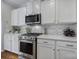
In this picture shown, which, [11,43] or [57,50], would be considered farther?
[11,43]

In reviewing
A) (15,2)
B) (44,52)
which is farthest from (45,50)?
(15,2)

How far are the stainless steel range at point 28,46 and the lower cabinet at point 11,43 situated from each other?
2.63 ft

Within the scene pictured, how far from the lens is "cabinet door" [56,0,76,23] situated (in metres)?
2.63

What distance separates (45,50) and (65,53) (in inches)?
24.5

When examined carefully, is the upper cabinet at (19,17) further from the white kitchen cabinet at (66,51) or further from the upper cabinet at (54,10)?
the white kitchen cabinet at (66,51)

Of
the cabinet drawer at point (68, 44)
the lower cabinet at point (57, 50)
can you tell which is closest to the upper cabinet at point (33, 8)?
the lower cabinet at point (57, 50)

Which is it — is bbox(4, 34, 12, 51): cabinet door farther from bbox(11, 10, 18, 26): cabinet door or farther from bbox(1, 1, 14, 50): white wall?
bbox(11, 10, 18, 26): cabinet door

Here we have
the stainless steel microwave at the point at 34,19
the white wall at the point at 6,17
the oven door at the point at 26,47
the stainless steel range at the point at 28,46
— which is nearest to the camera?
the stainless steel range at the point at 28,46

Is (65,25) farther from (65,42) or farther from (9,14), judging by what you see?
(9,14)

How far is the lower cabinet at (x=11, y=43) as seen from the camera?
4332 mm

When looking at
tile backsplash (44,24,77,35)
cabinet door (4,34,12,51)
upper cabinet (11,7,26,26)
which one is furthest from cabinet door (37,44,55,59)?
cabinet door (4,34,12,51)

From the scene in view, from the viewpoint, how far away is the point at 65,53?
2.33 m

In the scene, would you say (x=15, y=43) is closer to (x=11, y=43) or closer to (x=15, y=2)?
(x=11, y=43)

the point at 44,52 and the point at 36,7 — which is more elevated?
the point at 36,7
